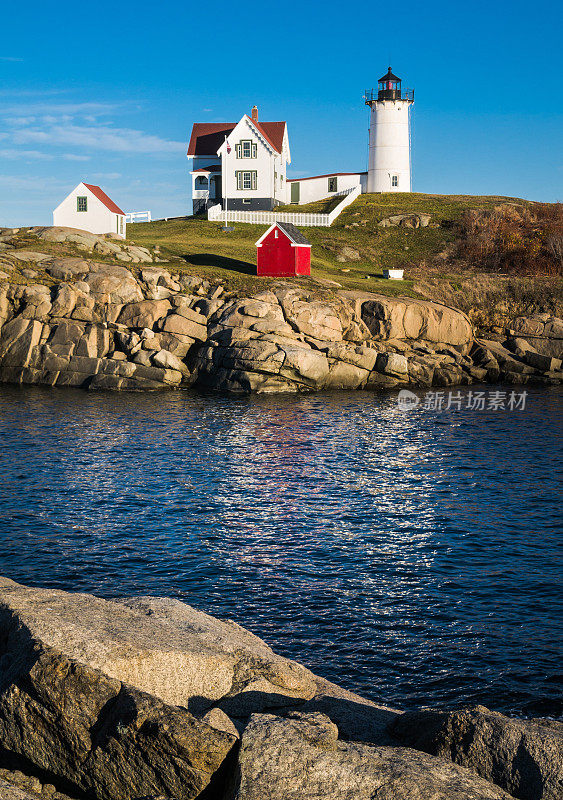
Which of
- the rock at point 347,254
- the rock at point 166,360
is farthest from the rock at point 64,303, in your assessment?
the rock at point 347,254

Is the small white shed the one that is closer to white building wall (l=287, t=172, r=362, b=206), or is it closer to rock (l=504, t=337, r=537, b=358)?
white building wall (l=287, t=172, r=362, b=206)

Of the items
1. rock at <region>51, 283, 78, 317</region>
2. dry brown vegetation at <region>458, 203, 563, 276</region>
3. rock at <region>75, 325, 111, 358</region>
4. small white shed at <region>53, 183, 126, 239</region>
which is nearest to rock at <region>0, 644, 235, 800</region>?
rock at <region>75, 325, 111, 358</region>

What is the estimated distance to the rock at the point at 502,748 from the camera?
896 cm

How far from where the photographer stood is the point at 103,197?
6900 cm

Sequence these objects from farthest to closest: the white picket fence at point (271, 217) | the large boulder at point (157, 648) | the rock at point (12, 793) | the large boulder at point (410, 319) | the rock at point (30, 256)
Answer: the white picket fence at point (271, 217) → the rock at point (30, 256) → the large boulder at point (410, 319) → the large boulder at point (157, 648) → the rock at point (12, 793)

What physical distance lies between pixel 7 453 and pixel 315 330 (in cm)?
2523

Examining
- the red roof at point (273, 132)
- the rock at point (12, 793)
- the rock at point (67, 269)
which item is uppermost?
the red roof at point (273, 132)

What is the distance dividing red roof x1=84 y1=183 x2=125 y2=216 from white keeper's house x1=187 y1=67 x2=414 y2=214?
18.3 metres

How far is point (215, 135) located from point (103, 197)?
26.4 meters

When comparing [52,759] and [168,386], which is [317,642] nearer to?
[52,759]

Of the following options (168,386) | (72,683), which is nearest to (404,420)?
(168,386)

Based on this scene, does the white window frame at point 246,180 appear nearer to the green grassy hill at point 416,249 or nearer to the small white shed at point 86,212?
the green grassy hill at point 416,249

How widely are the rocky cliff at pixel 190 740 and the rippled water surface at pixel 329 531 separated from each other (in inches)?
195

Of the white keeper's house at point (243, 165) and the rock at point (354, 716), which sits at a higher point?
the white keeper's house at point (243, 165)
